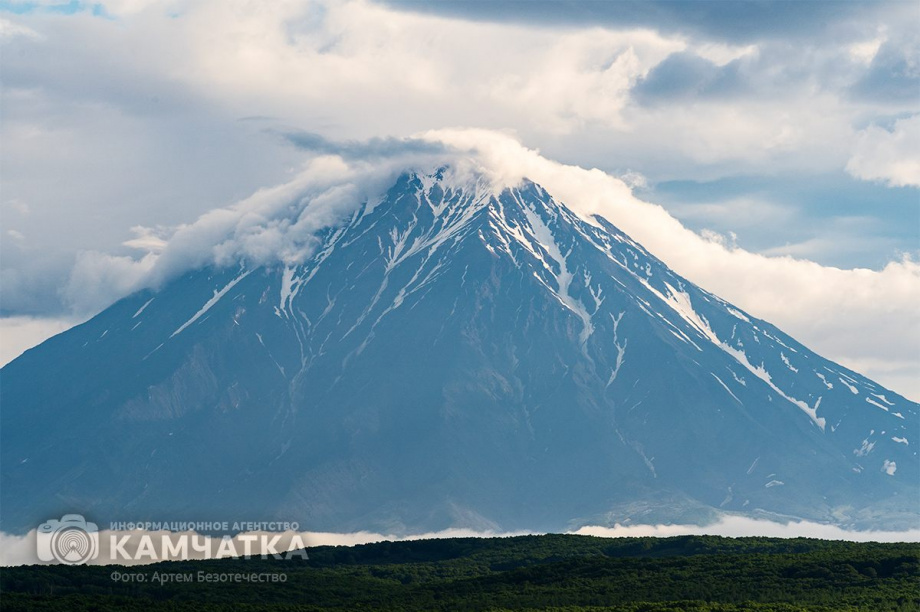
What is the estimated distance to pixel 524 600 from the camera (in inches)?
6476

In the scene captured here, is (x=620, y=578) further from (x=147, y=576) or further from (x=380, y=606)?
(x=147, y=576)

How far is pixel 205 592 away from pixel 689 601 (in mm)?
54878

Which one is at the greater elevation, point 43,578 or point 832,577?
point 43,578

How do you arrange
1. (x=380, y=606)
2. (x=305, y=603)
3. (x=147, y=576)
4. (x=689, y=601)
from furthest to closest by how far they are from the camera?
(x=147, y=576) → (x=305, y=603) → (x=380, y=606) → (x=689, y=601)

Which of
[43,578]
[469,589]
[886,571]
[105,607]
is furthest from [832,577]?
[43,578]

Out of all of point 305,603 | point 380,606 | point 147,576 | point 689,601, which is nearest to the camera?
point 689,601

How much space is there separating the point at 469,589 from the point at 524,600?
14590 mm

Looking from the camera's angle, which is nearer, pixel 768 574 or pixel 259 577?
pixel 768 574

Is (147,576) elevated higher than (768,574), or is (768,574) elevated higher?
(147,576)

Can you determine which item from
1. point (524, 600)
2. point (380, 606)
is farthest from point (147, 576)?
point (524, 600)

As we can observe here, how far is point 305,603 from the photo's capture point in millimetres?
174500

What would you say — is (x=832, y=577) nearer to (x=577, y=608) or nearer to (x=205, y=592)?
(x=577, y=608)

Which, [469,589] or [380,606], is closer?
[380,606]

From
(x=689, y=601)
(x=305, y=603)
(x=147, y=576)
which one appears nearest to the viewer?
(x=689, y=601)
